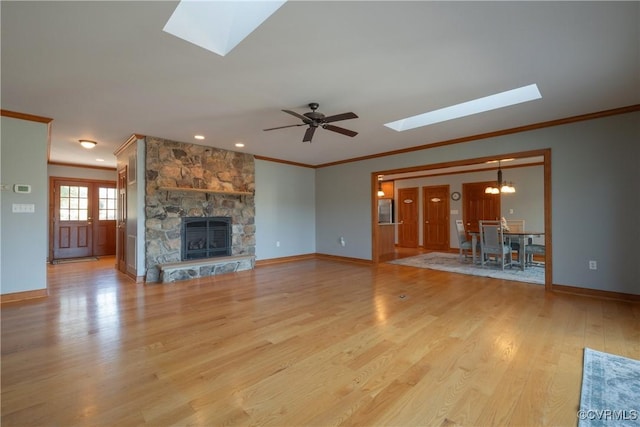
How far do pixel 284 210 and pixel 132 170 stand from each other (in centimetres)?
323

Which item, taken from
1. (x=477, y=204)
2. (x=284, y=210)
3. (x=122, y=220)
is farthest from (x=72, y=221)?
(x=477, y=204)

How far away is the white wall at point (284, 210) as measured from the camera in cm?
664

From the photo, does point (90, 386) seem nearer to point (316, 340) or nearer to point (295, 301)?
point (316, 340)

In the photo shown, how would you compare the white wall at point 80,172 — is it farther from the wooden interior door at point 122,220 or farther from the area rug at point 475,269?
→ the area rug at point 475,269

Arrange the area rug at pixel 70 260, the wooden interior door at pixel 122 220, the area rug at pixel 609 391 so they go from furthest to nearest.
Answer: the area rug at pixel 70 260
the wooden interior door at pixel 122 220
the area rug at pixel 609 391

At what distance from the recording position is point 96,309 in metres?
3.42

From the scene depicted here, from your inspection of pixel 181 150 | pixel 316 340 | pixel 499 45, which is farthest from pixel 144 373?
pixel 181 150

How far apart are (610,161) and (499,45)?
9.44 ft

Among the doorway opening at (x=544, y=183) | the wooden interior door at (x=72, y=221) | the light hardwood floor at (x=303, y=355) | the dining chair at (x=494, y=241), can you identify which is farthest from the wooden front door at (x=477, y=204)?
the wooden interior door at (x=72, y=221)

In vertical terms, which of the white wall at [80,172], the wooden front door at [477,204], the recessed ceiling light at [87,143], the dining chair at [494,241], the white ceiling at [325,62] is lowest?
the dining chair at [494,241]

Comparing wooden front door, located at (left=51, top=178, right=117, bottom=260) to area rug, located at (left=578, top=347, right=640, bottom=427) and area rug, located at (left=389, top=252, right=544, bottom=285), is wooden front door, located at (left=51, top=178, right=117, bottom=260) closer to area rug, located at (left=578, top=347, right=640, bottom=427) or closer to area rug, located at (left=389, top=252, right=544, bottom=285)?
area rug, located at (left=389, top=252, right=544, bottom=285)

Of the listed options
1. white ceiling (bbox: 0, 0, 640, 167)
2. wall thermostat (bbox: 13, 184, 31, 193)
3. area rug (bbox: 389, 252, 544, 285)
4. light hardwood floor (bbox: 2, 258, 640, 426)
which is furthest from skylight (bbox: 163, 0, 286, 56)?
area rug (bbox: 389, 252, 544, 285)

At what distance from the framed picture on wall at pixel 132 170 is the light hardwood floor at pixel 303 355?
1964 mm

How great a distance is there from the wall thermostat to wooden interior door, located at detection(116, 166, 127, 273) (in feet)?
5.54
